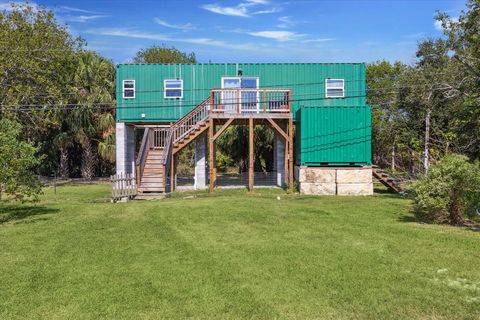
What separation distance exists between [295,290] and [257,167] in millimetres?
29290

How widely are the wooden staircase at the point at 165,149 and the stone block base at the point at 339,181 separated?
5391 mm

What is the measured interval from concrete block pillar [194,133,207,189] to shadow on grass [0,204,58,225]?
8.60m

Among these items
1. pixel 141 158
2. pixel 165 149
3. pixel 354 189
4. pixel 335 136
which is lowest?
pixel 354 189

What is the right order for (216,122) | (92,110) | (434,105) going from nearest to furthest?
(216,122) → (434,105) → (92,110)

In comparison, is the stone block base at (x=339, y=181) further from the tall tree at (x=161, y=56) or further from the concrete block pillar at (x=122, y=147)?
the tall tree at (x=161, y=56)

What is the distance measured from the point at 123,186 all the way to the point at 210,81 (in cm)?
777

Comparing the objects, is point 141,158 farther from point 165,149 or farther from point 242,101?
point 242,101

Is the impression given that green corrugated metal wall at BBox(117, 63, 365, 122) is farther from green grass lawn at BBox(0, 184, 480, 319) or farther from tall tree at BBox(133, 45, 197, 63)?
tall tree at BBox(133, 45, 197, 63)

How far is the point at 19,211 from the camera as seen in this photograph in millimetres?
14500

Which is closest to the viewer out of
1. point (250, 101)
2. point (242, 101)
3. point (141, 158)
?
point (141, 158)

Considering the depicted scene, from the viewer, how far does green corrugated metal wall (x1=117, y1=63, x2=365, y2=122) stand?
22594 mm

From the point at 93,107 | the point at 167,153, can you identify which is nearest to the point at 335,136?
the point at 167,153

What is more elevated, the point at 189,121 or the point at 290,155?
the point at 189,121

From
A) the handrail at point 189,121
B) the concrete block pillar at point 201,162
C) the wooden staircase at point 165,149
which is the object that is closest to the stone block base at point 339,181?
the wooden staircase at point 165,149
